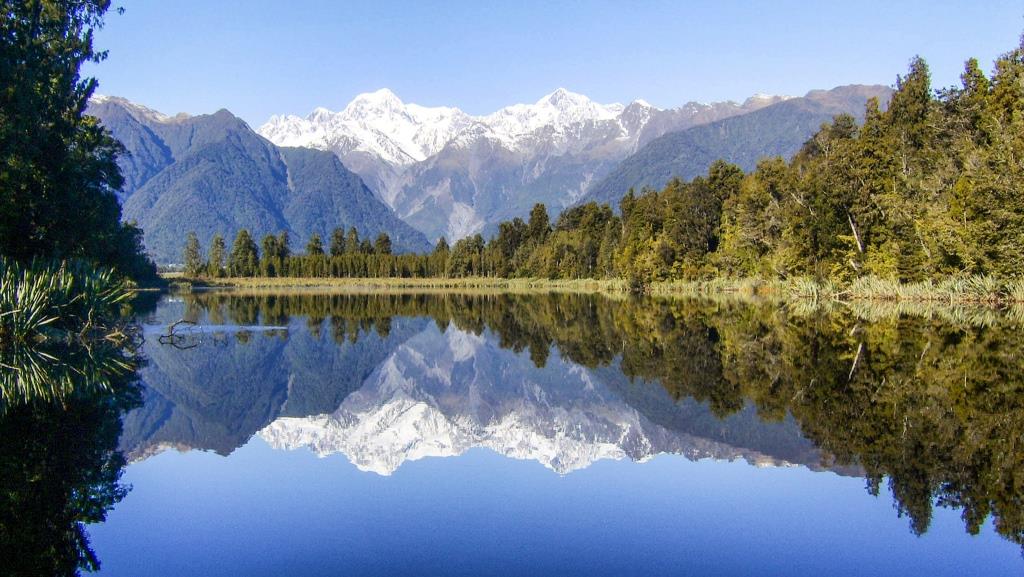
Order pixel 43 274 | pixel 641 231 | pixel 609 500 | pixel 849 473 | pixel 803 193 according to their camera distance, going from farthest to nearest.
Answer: pixel 641 231 → pixel 803 193 → pixel 43 274 → pixel 849 473 → pixel 609 500

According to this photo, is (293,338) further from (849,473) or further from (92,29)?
(849,473)

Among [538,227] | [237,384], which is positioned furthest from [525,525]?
[538,227]

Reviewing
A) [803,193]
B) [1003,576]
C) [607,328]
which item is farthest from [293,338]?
[803,193]

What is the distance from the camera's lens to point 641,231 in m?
92.1

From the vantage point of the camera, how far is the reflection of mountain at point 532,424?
12.7 meters

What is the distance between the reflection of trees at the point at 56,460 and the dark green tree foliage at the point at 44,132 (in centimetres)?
715

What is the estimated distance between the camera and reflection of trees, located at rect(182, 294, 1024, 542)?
10.1 metres

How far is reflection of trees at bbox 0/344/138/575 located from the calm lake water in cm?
9

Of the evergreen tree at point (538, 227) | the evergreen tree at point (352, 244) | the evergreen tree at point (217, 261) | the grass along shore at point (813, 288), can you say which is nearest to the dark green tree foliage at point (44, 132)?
the grass along shore at point (813, 288)

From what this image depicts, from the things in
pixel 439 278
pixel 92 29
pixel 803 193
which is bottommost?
pixel 439 278

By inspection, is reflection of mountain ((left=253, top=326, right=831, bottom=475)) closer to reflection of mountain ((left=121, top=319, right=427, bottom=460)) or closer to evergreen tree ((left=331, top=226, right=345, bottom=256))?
reflection of mountain ((left=121, top=319, right=427, bottom=460))

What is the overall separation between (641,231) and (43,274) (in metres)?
74.7

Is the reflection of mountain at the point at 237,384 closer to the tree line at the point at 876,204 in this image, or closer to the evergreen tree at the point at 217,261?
the tree line at the point at 876,204

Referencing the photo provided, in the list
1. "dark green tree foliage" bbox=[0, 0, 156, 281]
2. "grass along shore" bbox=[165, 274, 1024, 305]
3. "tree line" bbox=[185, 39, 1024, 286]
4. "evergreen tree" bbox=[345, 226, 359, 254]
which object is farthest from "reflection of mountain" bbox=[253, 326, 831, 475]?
"evergreen tree" bbox=[345, 226, 359, 254]
